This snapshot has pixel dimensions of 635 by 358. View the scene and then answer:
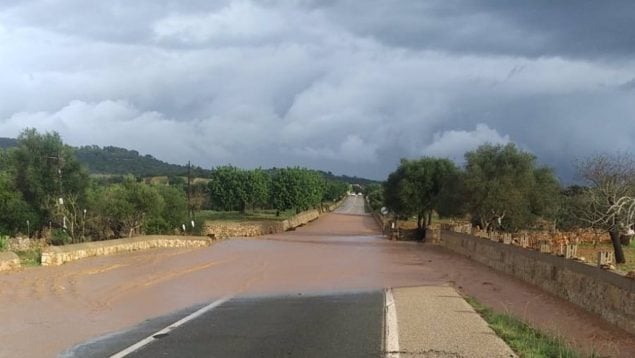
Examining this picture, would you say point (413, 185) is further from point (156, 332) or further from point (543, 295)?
point (156, 332)

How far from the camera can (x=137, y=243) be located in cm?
3522

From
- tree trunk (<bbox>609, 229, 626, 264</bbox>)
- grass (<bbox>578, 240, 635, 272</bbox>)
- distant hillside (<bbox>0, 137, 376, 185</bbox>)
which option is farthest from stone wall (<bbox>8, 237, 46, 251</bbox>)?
distant hillside (<bbox>0, 137, 376, 185</bbox>)

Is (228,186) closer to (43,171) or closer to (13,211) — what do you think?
(43,171)

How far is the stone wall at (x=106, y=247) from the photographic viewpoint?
78.9ft

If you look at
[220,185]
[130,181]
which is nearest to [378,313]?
[130,181]

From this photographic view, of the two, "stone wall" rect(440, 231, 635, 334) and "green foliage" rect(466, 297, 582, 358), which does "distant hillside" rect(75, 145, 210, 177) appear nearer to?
"stone wall" rect(440, 231, 635, 334)

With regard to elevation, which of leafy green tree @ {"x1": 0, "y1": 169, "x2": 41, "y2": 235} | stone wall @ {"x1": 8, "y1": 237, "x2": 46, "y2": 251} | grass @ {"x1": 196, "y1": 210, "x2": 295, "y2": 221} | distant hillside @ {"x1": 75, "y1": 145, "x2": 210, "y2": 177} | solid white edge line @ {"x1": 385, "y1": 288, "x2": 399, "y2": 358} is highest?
distant hillside @ {"x1": 75, "y1": 145, "x2": 210, "y2": 177}

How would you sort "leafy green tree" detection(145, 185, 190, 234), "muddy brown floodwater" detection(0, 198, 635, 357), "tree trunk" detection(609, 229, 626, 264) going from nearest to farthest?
1. "muddy brown floodwater" detection(0, 198, 635, 357)
2. "tree trunk" detection(609, 229, 626, 264)
3. "leafy green tree" detection(145, 185, 190, 234)

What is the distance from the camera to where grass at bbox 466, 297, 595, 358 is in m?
9.64

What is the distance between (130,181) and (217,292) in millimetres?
46877

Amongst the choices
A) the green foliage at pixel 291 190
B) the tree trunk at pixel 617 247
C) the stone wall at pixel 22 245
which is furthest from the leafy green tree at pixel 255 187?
the tree trunk at pixel 617 247

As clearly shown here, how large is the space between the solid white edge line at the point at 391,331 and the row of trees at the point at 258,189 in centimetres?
10352

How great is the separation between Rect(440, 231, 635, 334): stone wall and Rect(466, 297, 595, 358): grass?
250 cm

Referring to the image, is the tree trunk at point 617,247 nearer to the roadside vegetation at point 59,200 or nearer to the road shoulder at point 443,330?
the road shoulder at point 443,330
